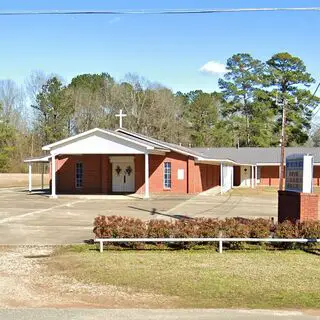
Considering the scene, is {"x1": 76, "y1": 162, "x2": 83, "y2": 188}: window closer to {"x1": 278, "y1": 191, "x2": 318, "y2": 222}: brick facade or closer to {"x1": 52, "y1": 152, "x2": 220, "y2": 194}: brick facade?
{"x1": 52, "y1": 152, "x2": 220, "y2": 194}: brick facade

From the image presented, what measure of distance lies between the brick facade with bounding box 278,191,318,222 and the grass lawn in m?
2.30

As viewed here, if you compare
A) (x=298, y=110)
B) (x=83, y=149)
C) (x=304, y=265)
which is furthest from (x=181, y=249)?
(x=298, y=110)

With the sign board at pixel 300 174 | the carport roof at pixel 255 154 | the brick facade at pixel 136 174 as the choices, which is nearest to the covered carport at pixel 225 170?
the brick facade at pixel 136 174

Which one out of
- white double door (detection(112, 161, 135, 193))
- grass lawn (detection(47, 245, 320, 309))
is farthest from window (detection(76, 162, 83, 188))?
grass lawn (detection(47, 245, 320, 309))

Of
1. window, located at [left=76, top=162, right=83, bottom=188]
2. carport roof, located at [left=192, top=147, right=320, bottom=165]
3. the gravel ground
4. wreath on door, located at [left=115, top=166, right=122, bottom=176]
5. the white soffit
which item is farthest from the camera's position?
carport roof, located at [left=192, top=147, right=320, bottom=165]

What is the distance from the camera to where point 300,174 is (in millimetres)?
15047

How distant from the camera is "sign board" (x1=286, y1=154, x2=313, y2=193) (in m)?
14.8

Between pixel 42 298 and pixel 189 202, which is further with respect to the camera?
pixel 189 202

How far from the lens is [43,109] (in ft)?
240

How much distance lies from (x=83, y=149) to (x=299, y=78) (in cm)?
4582

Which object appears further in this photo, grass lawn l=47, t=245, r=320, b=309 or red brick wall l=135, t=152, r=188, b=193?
red brick wall l=135, t=152, r=188, b=193

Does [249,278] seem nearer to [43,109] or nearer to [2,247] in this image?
[2,247]

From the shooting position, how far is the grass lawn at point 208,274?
8.24 metres

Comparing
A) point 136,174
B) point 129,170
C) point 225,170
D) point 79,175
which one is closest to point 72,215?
point 136,174
